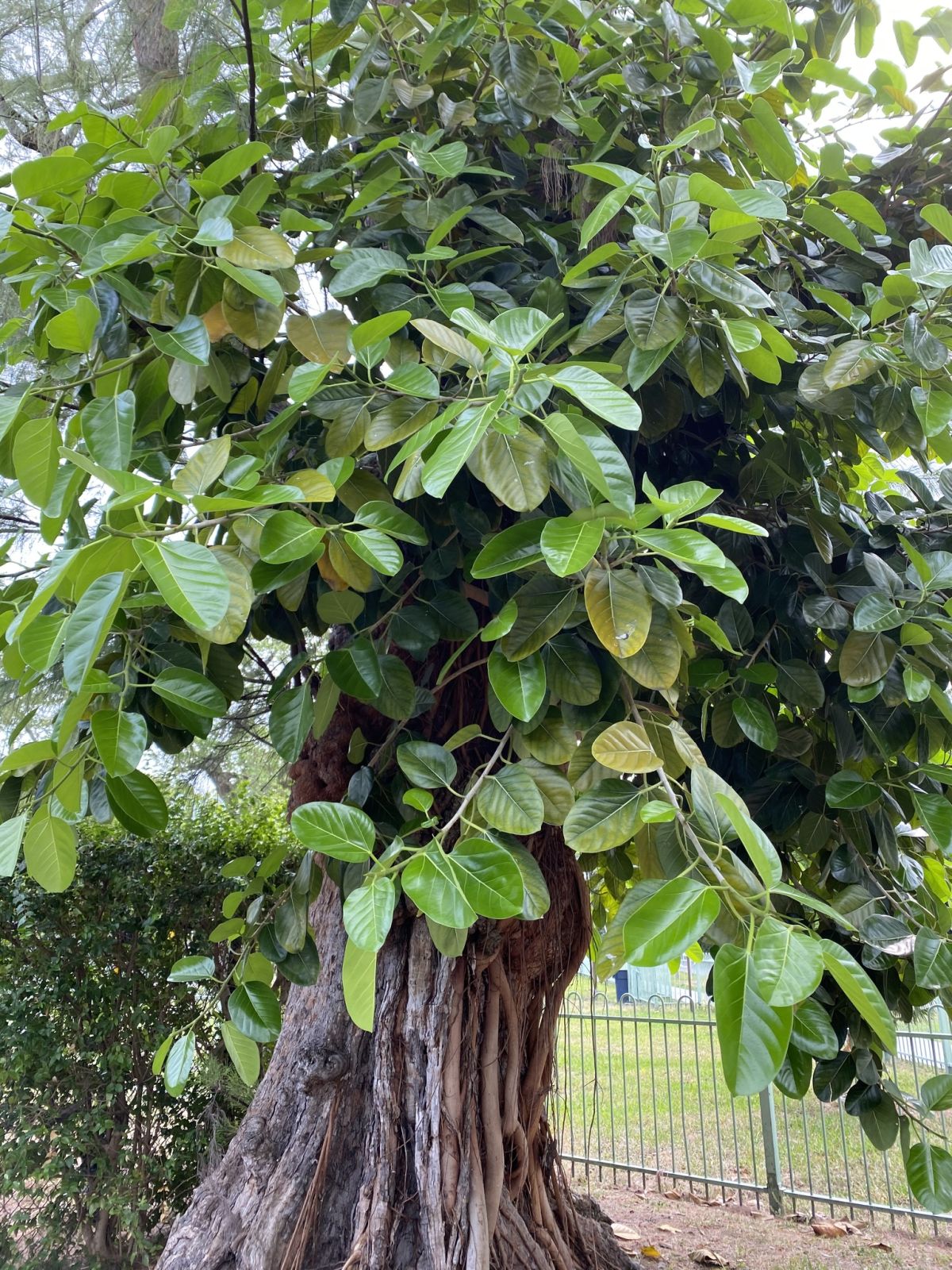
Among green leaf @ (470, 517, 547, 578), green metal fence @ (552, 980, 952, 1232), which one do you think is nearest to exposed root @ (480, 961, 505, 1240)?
green leaf @ (470, 517, 547, 578)

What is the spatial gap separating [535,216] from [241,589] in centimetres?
113

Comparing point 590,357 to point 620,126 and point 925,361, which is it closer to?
point 620,126

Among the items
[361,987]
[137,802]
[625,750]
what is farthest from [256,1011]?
[625,750]

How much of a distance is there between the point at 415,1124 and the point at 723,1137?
4876 mm

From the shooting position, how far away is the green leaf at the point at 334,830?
1.00m

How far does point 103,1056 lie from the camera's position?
346cm

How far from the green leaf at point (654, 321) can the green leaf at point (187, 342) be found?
1.89 ft

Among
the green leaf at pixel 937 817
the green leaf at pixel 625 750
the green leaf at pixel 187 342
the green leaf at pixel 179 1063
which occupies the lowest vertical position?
the green leaf at pixel 179 1063

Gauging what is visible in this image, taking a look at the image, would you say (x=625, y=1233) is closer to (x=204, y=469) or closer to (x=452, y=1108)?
(x=452, y=1108)

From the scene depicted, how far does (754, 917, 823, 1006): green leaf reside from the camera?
69 centimetres

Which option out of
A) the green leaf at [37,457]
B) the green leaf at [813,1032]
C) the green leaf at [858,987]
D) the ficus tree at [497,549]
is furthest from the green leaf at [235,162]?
the green leaf at [813,1032]

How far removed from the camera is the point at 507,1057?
191 cm

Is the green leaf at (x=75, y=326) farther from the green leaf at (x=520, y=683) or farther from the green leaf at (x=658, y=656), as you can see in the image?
the green leaf at (x=658, y=656)

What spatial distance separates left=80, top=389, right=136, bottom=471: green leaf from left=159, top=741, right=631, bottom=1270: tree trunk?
0.99 meters
